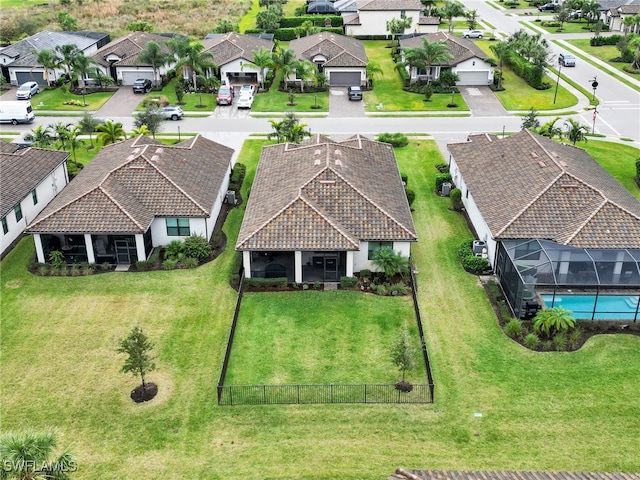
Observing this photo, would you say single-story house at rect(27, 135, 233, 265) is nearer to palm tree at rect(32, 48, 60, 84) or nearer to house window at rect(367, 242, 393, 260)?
house window at rect(367, 242, 393, 260)

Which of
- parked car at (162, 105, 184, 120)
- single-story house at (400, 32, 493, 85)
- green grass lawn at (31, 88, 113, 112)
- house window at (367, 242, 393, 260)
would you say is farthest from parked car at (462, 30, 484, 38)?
house window at (367, 242, 393, 260)

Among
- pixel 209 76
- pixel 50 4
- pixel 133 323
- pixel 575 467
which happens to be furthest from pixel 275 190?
pixel 50 4

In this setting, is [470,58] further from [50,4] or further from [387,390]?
[50,4]

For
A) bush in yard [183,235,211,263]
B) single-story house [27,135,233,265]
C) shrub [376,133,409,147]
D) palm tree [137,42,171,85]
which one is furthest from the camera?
palm tree [137,42,171,85]

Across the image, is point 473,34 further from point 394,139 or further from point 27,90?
point 27,90

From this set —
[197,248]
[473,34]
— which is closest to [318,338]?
[197,248]

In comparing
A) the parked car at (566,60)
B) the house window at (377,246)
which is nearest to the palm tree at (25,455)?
the house window at (377,246)
